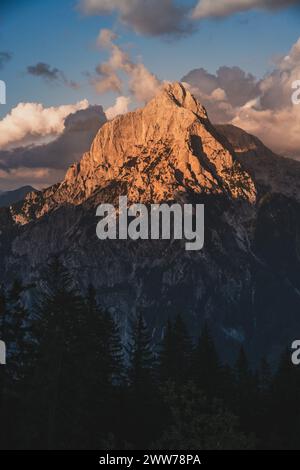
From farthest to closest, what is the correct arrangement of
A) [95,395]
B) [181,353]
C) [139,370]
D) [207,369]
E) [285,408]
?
[181,353], [285,408], [207,369], [139,370], [95,395]

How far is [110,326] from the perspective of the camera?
102250 millimetres

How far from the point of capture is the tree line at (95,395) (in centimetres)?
6581

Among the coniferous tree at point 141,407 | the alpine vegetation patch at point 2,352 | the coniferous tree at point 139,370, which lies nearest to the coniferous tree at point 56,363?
the alpine vegetation patch at point 2,352

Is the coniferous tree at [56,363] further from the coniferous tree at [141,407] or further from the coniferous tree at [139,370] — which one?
the coniferous tree at [139,370]

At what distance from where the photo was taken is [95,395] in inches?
3250

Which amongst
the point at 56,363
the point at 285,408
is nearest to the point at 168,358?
the point at 285,408

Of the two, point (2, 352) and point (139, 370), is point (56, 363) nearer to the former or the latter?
point (2, 352)

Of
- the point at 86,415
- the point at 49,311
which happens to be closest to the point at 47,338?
the point at 49,311

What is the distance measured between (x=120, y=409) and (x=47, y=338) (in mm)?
24326
